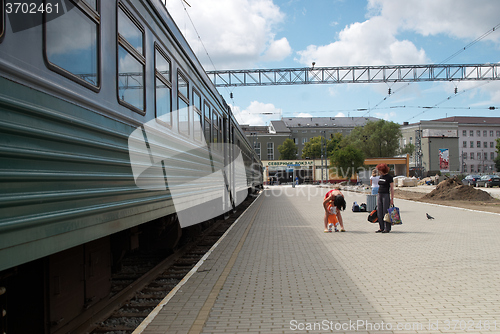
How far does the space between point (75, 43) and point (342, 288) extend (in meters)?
3.87

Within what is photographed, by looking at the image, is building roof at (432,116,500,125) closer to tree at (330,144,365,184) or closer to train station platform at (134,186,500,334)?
tree at (330,144,365,184)

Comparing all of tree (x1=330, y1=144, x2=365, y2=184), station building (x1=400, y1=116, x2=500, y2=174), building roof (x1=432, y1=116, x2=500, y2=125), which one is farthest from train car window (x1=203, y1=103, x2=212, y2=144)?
building roof (x1=432, y1=116, x2=500, y2=125)

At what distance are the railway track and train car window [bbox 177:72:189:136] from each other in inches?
83.2

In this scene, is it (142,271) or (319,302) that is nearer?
(319,302)

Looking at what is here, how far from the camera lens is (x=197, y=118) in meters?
7.60

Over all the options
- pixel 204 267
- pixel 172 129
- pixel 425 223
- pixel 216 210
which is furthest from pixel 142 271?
pixel 425 223

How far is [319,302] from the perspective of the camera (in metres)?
4.68

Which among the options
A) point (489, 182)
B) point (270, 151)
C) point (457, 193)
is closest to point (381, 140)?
point (270, 151)

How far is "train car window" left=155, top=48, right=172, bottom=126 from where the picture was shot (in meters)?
5.24

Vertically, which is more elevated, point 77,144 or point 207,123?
point 207,123

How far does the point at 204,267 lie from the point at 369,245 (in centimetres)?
349

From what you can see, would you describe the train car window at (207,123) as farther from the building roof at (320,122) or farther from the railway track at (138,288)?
the building roof at (320,122)

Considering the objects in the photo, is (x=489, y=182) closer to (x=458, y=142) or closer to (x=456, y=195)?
(x=456, y=195)

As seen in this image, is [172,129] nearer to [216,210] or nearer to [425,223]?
[216,210]
